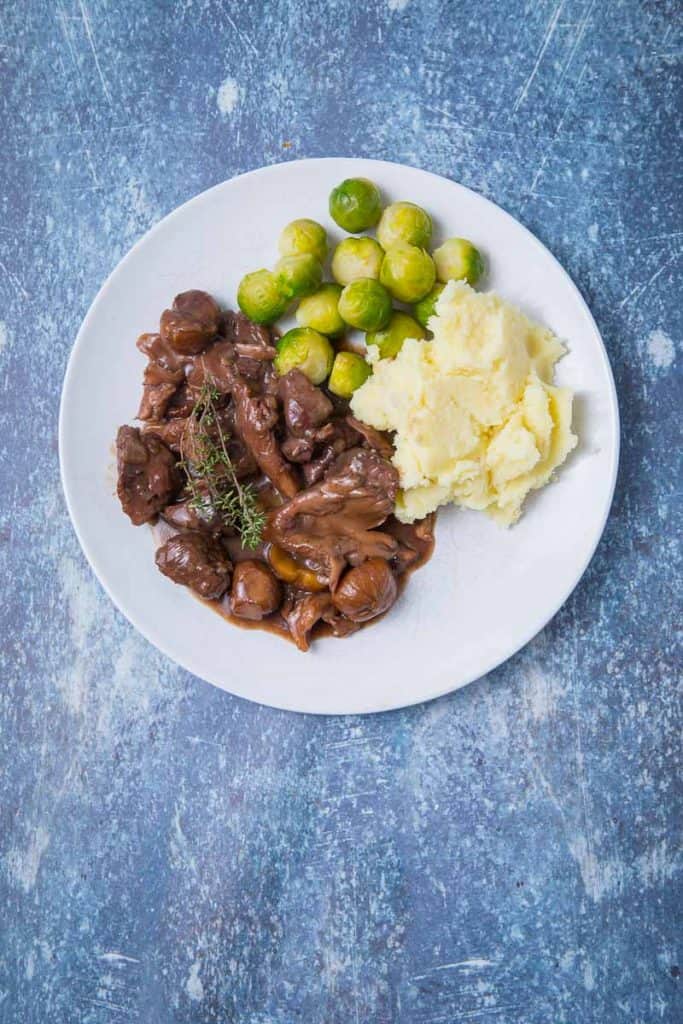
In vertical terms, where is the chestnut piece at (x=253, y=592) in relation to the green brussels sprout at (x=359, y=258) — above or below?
below

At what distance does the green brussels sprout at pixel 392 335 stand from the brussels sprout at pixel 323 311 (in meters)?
0.17

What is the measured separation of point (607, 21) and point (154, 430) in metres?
2.89

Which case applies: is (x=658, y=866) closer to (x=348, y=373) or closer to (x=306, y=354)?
(x=348, y=373)

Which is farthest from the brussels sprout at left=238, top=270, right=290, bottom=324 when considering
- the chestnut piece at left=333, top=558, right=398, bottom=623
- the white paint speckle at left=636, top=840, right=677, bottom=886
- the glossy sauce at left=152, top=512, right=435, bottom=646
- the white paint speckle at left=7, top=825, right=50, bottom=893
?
the white paint speckle at left=636, top=840, right=677, bottom=886

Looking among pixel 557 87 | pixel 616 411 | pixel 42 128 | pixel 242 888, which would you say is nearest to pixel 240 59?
pixel 42 128

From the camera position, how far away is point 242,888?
13.9 ft

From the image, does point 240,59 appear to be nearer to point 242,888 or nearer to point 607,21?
point 607,21

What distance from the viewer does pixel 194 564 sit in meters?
3.91

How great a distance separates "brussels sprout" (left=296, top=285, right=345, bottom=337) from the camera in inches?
156

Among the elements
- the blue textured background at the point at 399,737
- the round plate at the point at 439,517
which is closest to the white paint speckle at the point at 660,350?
the blue textured background at the point at 399,737

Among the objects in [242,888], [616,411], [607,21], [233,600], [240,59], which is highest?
[607,21]

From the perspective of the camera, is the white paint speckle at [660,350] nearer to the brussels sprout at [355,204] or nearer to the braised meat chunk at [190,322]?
the brussels sprout at [355,204]

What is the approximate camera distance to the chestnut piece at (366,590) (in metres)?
3.83

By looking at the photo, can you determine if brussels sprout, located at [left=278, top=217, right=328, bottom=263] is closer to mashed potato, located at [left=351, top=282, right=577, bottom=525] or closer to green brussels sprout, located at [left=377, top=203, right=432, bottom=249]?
green brussels sprout, located at [left=377, top=203, right=432, bottom=249]
